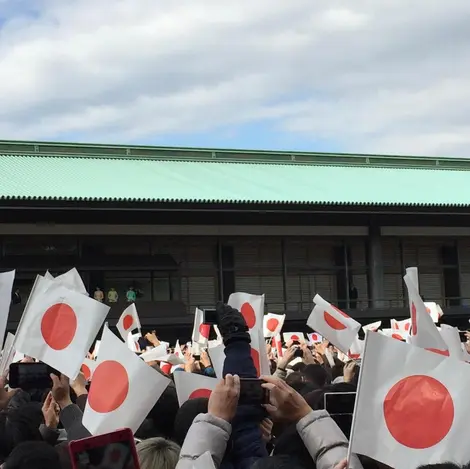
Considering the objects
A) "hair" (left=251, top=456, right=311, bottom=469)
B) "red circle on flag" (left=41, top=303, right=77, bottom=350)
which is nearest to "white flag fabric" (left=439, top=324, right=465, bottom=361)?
"red circle on flag" (left=41, top=303, right=77, bottom=350)

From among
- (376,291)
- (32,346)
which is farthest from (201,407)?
(376,291)

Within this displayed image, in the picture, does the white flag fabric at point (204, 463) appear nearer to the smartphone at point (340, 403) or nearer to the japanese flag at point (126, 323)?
the smartphone at point (340, 403)

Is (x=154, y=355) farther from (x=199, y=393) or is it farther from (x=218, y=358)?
(x=199, y=393)

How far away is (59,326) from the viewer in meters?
5.57

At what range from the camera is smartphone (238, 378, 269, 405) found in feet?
9.83

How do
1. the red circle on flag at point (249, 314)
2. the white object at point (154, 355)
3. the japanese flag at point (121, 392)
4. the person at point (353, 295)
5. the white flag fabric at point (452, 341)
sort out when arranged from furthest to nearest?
the person at point (353, 295), the white object at point (154, 355), the red circle on flag at point (249, 314), the white flag fabric at point (452, 341), the japanese flag at point (121, 392)

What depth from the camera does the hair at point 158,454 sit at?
2924 mm

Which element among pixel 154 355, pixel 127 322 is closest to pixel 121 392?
pixel 154 355

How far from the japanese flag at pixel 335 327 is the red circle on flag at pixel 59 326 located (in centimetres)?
318

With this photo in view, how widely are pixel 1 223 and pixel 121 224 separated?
286cm

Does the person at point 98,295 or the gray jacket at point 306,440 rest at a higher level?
the person at point 98,295

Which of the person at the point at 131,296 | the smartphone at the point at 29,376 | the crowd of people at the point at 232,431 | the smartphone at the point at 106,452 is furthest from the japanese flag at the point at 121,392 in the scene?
the person at the point at 131,296

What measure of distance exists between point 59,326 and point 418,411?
3.13 meters

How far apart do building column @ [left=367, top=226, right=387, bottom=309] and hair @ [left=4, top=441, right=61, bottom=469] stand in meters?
20.0
